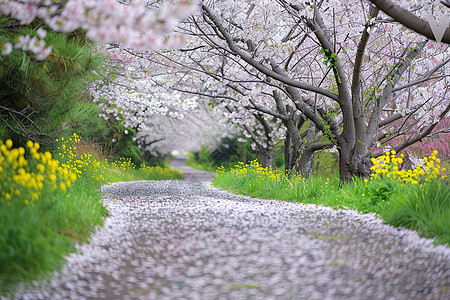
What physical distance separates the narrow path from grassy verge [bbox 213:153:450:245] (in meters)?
0.19

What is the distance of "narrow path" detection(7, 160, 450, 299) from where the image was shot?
2.93 meters

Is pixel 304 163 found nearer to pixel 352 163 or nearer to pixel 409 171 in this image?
pixel 352 163

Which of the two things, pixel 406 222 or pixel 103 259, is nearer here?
pixel 103 259

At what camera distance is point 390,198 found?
5.32 m

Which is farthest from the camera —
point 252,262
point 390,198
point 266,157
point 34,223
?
point 266,157

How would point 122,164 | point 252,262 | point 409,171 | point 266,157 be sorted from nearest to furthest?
point 252,262 → point 409,171 → point 266,157 → point 122,164

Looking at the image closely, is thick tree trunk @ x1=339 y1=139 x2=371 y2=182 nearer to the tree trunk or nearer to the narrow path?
the narrow path

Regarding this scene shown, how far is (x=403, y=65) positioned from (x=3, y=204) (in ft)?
24.5

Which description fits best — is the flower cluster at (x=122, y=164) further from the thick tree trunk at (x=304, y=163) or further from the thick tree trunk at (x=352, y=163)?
the thick tree trunk at (x=352, y=163)

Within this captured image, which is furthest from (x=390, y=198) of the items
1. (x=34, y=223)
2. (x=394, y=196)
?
(x=34, y=223)

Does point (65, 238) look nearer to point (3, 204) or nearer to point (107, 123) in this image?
point (3, 204)

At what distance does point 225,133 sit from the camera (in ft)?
82.1

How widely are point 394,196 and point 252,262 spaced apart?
264cm

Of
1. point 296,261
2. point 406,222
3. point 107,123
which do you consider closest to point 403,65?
point 406,222
